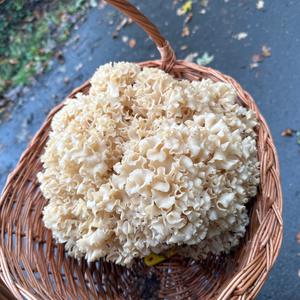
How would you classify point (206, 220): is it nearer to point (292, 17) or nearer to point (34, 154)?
point (34, 154)

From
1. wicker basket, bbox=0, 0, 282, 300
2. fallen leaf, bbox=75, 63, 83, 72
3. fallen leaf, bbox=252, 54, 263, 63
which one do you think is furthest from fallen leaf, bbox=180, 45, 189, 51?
wicker basket, bbox=0, 0, 282, 300

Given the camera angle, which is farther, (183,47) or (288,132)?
(183,47)

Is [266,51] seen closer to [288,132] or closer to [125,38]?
[288,132]


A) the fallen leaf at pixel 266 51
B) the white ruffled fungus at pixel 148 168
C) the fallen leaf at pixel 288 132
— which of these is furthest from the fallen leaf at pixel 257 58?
the white ruffled fungus at pixel 148 168

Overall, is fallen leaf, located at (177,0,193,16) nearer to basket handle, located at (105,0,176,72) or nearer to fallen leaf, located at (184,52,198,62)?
fallen leaf, located at (184,52,198,62)

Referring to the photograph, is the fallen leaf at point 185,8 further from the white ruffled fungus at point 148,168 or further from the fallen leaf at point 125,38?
the white ruffled fungus at point 148,168

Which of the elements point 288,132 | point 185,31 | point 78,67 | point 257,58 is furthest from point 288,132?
point 78,67
